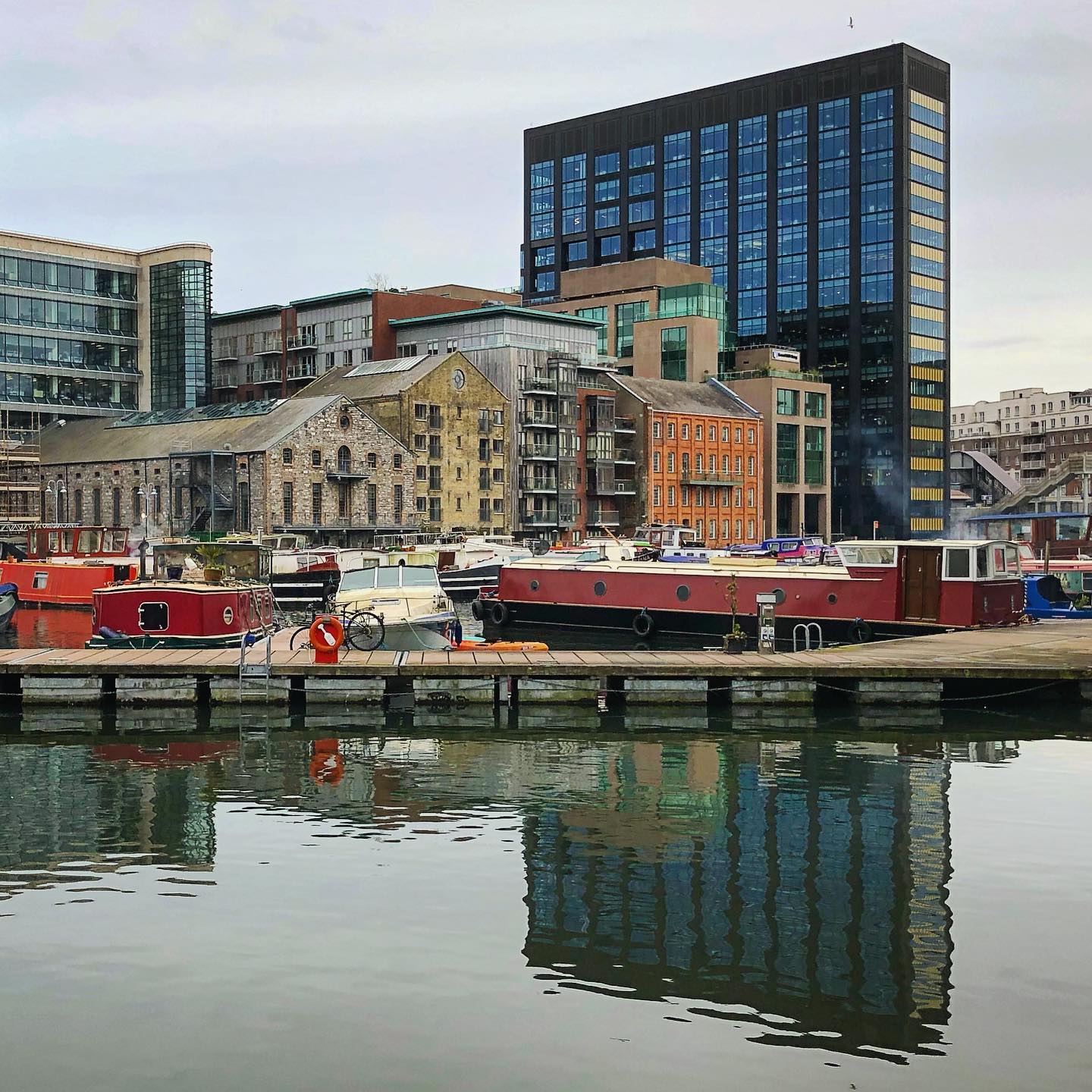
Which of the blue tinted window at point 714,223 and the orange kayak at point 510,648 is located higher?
the blue tinted window at point 714,223

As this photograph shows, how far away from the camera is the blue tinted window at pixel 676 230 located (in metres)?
159

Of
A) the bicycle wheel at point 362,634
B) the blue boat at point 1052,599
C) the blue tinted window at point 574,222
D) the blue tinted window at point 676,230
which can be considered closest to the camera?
the bicycle wheel at point 362,634

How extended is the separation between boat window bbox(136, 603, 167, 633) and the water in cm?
1039

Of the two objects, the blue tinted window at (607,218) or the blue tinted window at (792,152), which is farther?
the blue tinted window at (607,218)

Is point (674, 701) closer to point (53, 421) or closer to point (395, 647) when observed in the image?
point (395, 647)

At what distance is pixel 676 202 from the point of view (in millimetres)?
160750

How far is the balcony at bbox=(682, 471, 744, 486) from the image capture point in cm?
11812

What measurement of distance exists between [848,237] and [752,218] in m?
11.9

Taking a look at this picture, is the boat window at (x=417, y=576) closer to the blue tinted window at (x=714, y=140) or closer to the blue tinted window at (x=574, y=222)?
the blue tinted window at (x=714, y=140)

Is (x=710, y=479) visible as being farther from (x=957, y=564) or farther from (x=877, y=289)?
(x=957, y=564)

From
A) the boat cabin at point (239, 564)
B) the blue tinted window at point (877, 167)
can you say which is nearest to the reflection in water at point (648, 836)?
the boat cabin at point (239, 564)

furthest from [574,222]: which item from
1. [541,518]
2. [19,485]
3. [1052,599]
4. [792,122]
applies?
[1052,599]

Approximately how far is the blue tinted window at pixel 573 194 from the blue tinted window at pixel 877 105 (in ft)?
115

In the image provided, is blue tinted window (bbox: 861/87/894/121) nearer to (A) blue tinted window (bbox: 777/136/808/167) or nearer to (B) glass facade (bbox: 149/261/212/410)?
(A) blue tinted window (bbox: 777/136/808/167)
